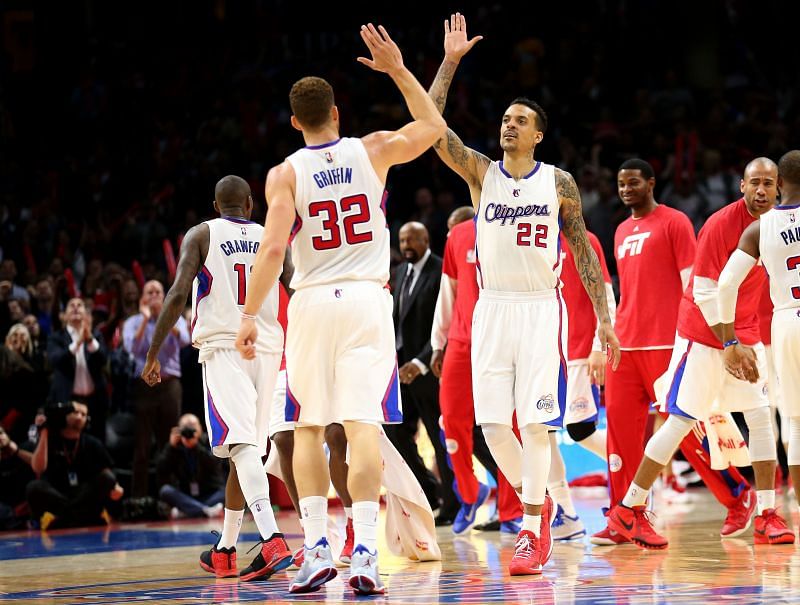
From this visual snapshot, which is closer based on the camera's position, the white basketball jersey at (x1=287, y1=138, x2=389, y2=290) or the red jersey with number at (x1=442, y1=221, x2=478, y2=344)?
the white basketball jersey at (x1=287, y1=138, x2=389, y2=290)

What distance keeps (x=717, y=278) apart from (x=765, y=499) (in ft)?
4.89

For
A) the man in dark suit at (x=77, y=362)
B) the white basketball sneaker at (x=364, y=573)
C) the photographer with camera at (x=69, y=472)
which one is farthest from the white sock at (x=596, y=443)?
the man in dark suit at (x=77, y=362)

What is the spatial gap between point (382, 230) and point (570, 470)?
895cm

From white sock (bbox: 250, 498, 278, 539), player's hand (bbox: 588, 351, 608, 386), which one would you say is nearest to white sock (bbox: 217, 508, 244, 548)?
white sock (bbox: 250, 498, 278, 539)

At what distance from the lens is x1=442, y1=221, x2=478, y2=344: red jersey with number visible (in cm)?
971

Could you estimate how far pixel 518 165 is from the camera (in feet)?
24.1

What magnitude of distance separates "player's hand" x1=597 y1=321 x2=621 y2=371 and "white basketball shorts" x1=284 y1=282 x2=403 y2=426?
1.55 m

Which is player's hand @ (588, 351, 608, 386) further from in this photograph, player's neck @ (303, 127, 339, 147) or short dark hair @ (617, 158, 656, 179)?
player's neck @ (303, 127, 339, 147)

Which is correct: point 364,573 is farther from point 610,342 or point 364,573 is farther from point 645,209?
point 645,209

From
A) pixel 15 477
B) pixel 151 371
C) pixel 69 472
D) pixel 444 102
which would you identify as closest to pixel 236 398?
pixel 151 371

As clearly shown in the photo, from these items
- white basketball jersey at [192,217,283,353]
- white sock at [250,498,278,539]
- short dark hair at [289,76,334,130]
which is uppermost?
short dark hair at [289,76,334,130]

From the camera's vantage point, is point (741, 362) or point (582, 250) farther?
point (741, 362)

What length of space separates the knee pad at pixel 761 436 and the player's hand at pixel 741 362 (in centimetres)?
73

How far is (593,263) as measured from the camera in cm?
743
